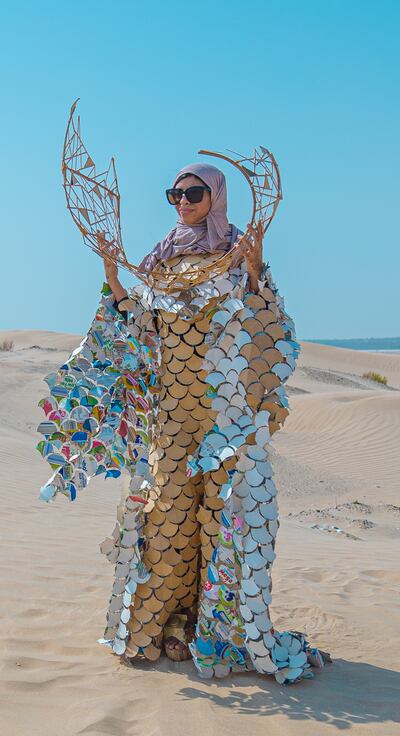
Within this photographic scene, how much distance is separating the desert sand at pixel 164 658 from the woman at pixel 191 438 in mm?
168

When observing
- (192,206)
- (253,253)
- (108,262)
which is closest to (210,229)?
(192,206)

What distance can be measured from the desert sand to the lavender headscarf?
39.6 inches

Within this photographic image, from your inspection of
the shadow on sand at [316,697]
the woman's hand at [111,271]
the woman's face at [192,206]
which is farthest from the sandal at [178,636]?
the woman's face at [192,206]

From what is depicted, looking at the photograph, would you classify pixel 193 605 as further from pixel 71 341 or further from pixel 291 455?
pixel 71 341

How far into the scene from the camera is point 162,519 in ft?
12.5

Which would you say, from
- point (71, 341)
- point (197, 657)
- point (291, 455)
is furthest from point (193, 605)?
point (71, 341)

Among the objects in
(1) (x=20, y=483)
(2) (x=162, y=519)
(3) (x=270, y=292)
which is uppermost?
(3) (x=270, y=292)

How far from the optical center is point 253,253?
363 centimetres

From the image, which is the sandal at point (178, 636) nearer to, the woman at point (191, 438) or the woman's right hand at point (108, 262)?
the woman at point (191, 438)

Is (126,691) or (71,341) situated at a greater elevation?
(71,341)

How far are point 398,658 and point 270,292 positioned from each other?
79.9 inches

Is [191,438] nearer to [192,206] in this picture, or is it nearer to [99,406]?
[99,406]

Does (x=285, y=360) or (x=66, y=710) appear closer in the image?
(x=66, y=710)

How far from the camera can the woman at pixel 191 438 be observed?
140 inches
